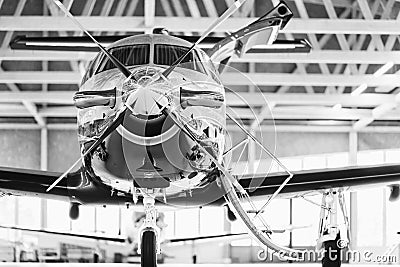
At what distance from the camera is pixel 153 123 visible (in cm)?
484

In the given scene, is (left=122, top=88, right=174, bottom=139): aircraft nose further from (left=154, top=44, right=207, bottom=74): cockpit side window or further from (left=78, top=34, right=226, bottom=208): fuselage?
(left=154, top=44, right=207, bottom=74): cockpit side window

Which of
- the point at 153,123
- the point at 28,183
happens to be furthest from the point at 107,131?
the point at 28,183

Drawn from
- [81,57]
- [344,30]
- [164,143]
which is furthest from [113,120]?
[81,57]

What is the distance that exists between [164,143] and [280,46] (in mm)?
2860

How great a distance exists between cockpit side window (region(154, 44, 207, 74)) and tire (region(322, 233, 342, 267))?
2.65 m

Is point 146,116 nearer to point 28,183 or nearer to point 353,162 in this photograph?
point 28,183

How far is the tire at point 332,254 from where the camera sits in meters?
7.49

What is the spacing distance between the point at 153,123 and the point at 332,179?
3.30 metres

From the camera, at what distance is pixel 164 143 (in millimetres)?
4973

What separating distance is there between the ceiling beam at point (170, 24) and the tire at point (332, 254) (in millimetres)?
6505

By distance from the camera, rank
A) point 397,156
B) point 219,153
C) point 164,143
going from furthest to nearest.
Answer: point 397,156, point 219,153, point 164,143

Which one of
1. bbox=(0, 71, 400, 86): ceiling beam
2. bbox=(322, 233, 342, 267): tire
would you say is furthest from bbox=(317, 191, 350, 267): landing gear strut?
bbox=(0, 71, 400, 86): ceiling beam

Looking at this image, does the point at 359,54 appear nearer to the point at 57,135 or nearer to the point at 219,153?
the point at 219,153

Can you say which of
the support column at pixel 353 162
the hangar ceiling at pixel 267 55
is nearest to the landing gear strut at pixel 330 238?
the hangar ceiling at pixel 267 55
